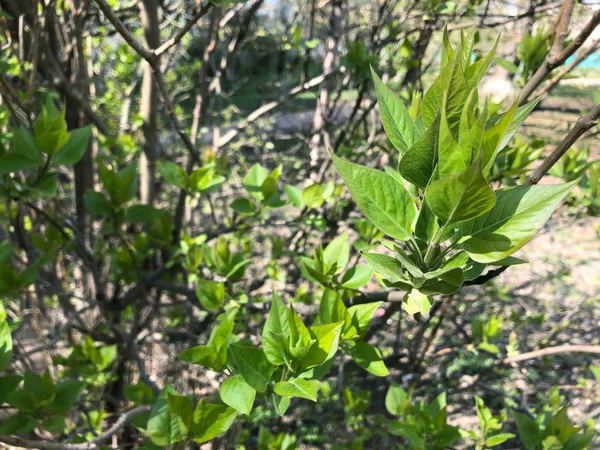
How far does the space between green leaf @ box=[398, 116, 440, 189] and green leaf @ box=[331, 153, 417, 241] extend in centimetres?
5

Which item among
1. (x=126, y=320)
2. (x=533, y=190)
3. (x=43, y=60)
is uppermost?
(x=43, y=60)

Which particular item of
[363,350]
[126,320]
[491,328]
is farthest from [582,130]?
[126,320]

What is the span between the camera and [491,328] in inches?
60.7

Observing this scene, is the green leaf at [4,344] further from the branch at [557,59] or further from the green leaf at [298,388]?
the branch at [557,59]

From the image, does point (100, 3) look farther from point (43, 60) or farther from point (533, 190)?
point (43, 60)

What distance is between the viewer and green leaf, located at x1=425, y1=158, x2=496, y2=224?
0.40 meters

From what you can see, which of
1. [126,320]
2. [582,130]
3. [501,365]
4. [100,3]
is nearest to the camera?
[582,130]

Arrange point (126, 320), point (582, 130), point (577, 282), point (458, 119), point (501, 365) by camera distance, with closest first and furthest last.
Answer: point (458, 119) < point (582, 130) < point (501, 365) < point (126, 320) < point (577, 282)

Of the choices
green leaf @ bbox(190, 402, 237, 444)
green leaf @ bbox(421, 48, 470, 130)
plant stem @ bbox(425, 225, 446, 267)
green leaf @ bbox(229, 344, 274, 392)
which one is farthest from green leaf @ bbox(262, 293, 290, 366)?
green leaf @ bbox(421, 48, 470, 130)

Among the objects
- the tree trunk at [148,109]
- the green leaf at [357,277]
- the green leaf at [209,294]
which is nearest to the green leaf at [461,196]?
the green leaf at [357,277]

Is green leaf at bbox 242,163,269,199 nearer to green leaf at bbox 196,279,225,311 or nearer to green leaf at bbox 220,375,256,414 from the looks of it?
green leaf at bbox 196,279,225,311

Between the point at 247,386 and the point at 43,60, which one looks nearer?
the point at 247,386

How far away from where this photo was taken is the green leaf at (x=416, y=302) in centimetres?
52

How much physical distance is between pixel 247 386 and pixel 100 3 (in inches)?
29.2
